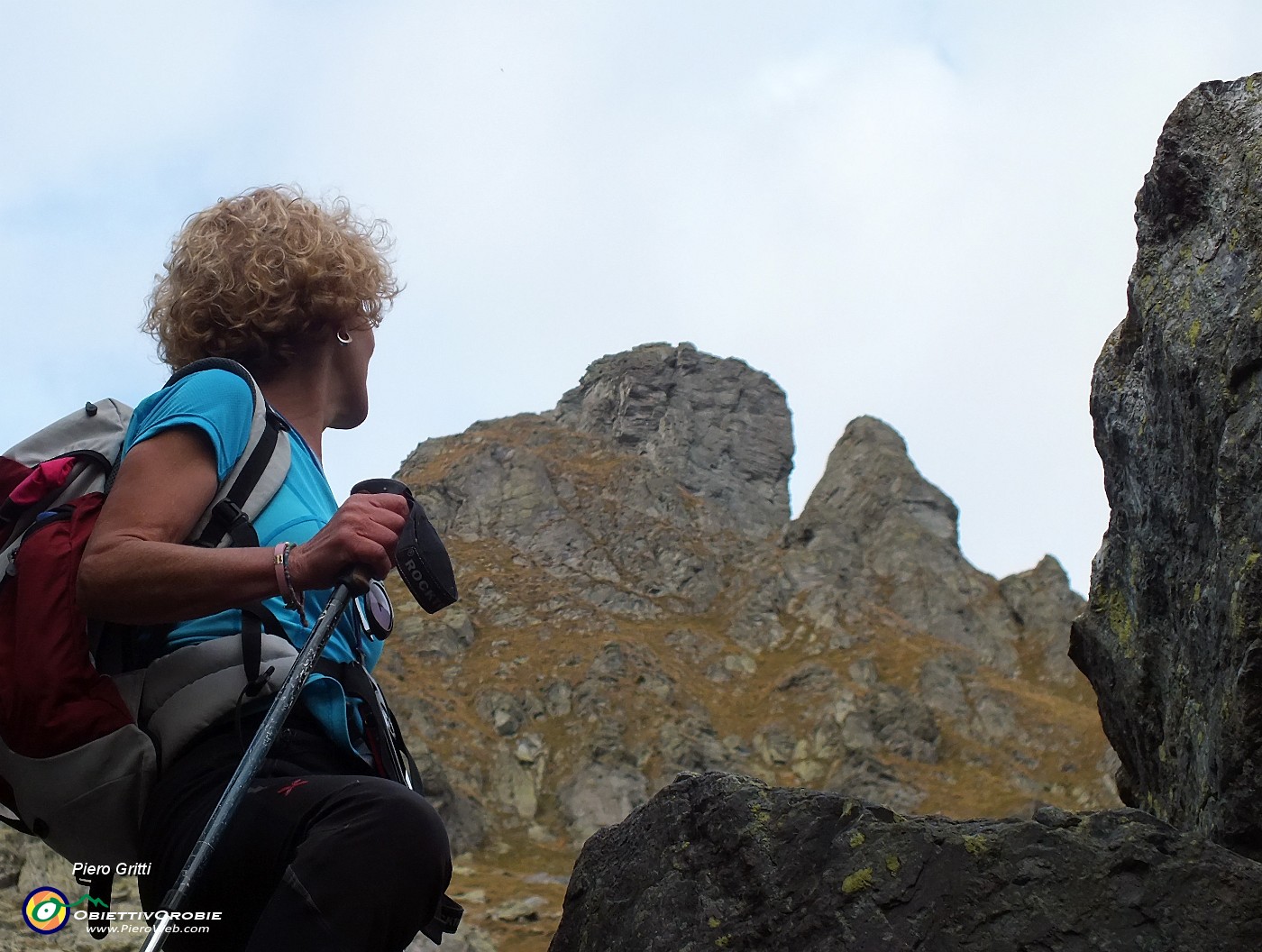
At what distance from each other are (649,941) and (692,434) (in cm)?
13539

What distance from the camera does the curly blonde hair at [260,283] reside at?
4727mm

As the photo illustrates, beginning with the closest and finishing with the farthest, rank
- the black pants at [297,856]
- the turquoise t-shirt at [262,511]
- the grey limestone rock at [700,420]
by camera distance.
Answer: the black pants at [297,856]
the turquoise t-shirt at [262,511]
the grey limestone rock at [700,420]

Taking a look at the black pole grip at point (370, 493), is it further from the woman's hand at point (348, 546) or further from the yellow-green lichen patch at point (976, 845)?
the yellow-green lichen patch at point (976, 845)

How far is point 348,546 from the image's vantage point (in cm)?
389

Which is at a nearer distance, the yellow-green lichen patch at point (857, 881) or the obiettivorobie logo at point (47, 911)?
the obiettivorobie logo at point (47, 911)

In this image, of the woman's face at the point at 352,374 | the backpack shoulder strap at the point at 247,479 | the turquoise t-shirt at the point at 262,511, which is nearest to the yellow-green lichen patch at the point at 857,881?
the turquoise t-shirt at the point at 262,511

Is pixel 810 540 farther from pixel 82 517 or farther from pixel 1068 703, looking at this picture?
pixel 82 517

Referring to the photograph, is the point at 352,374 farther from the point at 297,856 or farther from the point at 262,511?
the point at 297,856

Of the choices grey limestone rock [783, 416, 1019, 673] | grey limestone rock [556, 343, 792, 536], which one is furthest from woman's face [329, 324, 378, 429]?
grey limestone rock [556, 343, 792, 536]

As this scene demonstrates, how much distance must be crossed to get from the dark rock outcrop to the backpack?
377 centimetres

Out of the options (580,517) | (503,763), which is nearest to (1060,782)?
(503,763)

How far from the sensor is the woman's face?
509cm

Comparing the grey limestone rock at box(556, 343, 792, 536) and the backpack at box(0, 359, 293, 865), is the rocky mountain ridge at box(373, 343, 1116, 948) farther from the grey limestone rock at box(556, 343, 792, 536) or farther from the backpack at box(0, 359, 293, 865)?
the backpack at box(0, 359, 293, 865)

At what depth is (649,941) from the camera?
4.73 metres
